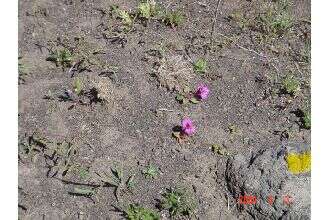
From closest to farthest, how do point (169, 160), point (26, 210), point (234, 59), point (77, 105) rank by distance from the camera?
point (26, 210) < point (169, 160) < point (77, 105) < point (234, 59)

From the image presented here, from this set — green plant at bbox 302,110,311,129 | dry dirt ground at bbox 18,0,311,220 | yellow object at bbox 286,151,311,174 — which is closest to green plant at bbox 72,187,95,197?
dry dirt ground at bbox 18,0,311,220

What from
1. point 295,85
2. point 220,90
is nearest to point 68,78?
point 220,90

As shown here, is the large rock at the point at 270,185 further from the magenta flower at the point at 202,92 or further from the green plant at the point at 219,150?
the magenta flower at the point at 202,92

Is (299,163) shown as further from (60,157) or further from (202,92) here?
(60,157)

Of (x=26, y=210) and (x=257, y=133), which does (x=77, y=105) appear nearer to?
(x=26, y=210)

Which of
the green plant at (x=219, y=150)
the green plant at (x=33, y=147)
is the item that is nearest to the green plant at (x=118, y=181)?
the green plant at (x=33, y=147)

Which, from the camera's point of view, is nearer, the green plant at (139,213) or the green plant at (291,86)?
the green plant at (139,213)

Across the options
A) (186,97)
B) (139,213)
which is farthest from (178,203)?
(186,97)
